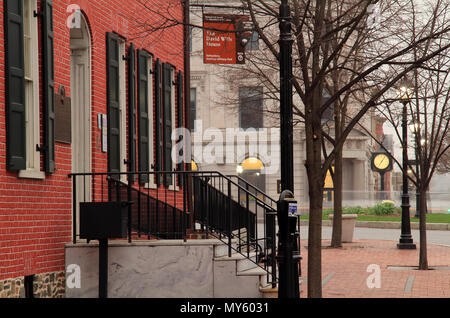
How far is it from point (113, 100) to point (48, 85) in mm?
2397

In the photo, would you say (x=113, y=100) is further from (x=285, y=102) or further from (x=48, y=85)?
(x=285, y=102)

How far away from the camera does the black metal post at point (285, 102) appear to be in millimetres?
9148

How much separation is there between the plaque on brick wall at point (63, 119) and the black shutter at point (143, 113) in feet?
8.68

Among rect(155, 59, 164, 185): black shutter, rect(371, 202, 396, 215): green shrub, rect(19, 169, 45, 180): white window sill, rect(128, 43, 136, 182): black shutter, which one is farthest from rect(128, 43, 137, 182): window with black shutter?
rect(371, 202, 396, 215): green shrub

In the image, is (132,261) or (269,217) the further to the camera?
(269,217)

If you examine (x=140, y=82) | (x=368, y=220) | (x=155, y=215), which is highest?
(x=140, y=82)

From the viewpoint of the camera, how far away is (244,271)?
11453 millimetres

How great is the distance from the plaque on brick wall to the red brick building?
16 millimetres

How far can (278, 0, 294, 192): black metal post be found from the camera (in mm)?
9148

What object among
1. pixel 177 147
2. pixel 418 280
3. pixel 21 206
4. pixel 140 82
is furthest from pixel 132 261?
pixel 418 280

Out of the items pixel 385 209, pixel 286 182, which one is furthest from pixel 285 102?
pixel 385 209
